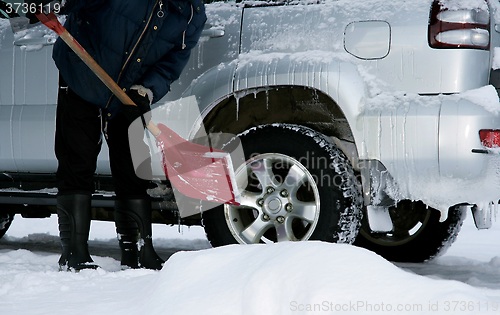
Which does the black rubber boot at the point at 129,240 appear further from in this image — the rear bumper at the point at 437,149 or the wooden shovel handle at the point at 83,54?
the rear bumper at the point at 437,149

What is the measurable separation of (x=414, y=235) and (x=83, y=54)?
8.14ft

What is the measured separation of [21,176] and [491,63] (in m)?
2.69

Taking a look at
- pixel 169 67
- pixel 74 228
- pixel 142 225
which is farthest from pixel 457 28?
pixel 74 228

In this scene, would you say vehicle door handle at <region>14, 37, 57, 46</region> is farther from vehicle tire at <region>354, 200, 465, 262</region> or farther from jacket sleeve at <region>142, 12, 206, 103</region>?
vehicle tire at <region>354, 200, 465, 262</region>

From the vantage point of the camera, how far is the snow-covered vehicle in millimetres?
3803

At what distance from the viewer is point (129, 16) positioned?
3855 millimetres

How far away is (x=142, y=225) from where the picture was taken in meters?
4.17

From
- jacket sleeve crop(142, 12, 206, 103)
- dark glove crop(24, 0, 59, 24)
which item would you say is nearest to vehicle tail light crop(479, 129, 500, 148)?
jacket sleeve crop(142, 12, 206, 103)

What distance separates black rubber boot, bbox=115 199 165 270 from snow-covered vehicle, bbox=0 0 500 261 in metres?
0.22

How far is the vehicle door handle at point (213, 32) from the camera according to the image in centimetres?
436

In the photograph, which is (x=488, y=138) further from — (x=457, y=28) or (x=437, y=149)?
(x=457, y=28)

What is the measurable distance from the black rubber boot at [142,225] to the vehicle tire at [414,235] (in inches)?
58.0

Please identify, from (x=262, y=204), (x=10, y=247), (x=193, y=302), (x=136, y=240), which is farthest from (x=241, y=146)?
(x=10, y=247)

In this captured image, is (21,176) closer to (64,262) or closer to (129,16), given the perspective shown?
(64,262)
